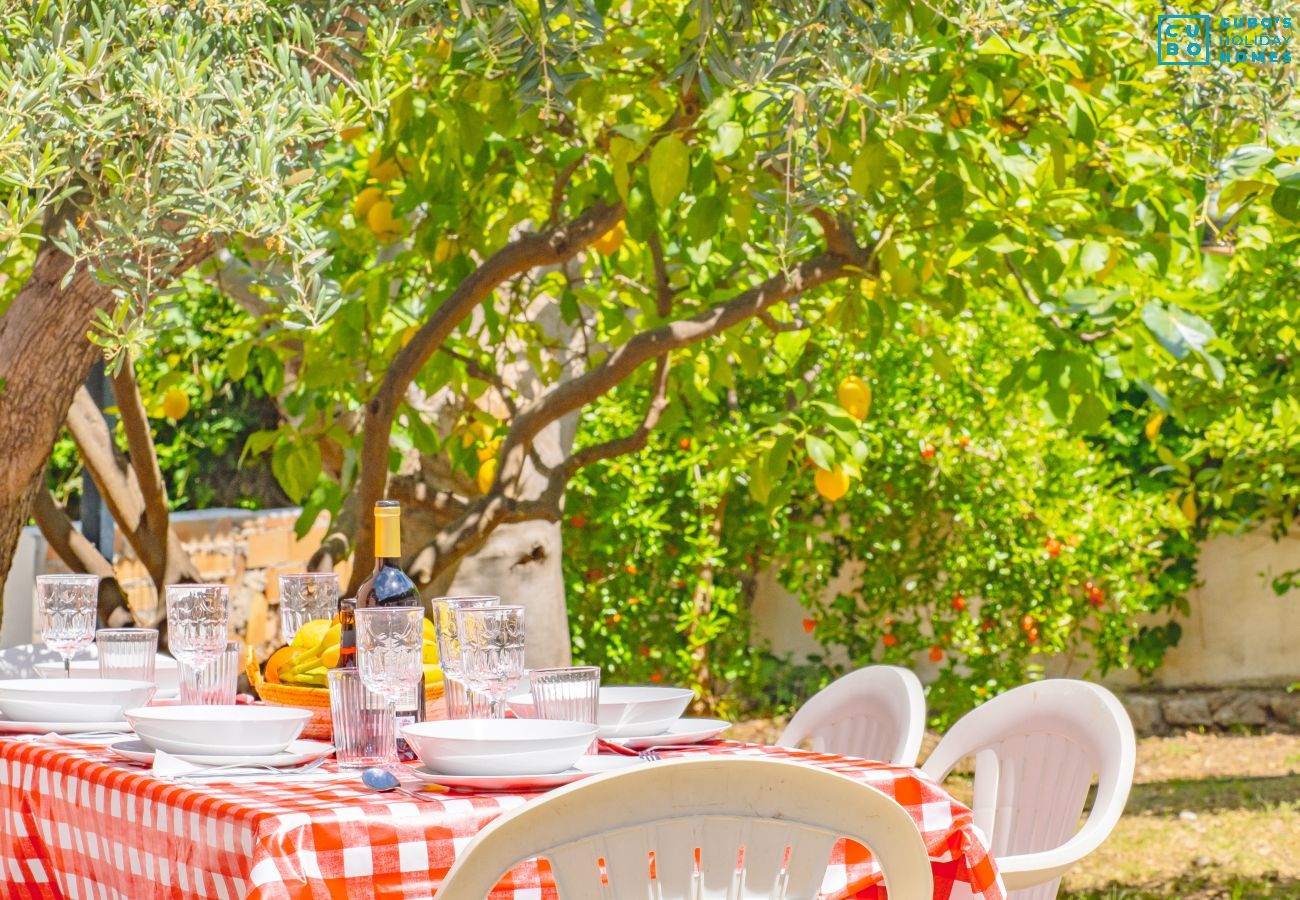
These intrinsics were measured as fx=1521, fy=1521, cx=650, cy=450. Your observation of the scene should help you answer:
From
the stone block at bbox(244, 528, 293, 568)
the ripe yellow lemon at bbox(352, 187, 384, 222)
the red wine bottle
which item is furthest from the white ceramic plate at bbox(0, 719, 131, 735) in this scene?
the stone block at bbox(244, 528, 293, 568)

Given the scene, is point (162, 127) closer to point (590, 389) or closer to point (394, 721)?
point (394, 721)

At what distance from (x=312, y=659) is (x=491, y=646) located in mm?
398

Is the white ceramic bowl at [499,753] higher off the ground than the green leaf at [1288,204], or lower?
lower

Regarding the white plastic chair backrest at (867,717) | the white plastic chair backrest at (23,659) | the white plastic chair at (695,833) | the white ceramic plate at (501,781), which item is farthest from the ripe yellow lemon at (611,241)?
the white plastic chair at (695,833)

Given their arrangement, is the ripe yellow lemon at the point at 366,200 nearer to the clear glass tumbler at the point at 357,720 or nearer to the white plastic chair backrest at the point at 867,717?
the white plastic chair backrest at the point at 867,717

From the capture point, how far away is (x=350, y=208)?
373cm

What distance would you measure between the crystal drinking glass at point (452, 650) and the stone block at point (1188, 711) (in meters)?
5.01

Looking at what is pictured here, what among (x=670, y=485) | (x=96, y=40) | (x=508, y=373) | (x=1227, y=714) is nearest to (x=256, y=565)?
(x=670, y=485)

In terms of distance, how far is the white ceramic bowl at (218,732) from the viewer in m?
1.83

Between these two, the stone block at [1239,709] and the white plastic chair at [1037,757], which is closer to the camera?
the white plastic chair at [1037,757]

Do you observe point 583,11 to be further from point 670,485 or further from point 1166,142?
point 670,485

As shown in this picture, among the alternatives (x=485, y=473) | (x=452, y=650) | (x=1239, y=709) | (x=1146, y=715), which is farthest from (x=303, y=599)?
(x=1239, y=709)

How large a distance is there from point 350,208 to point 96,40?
6.18 ft

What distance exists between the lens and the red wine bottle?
2.01m
